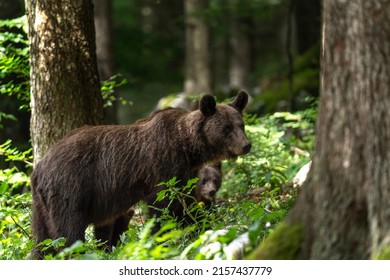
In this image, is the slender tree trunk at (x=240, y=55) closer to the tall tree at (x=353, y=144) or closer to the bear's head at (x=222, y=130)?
the bear's head at (x=222, y=130)

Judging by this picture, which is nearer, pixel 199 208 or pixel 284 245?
pixel 284 245

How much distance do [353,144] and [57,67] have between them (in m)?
5.05

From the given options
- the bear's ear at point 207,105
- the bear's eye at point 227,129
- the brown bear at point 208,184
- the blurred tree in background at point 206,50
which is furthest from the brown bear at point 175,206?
the blurred tree in background at point 206,50

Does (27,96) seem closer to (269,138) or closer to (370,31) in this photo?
(269,138)

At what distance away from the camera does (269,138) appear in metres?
11.3

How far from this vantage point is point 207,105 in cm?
895

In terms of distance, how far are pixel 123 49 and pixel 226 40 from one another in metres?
10.2

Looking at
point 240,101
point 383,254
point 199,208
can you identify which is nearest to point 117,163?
point 199,208

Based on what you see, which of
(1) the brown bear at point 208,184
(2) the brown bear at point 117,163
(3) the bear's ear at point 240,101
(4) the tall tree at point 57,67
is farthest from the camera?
(1) the brown bear at point 208,184

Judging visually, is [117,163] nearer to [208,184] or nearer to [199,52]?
[208,184]

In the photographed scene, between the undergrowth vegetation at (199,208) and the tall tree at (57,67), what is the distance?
619 mm

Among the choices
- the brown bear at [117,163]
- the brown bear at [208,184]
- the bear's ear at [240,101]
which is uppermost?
the bear's ear at [240,101]

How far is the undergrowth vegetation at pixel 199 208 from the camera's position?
5730 millimetres

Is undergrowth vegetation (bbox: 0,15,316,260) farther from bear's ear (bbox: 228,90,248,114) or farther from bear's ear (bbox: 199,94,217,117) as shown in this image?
bear's ear (bbox: 228,90,248,114)
